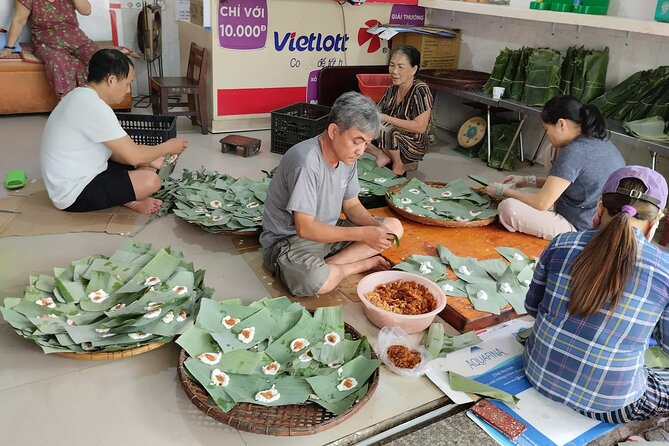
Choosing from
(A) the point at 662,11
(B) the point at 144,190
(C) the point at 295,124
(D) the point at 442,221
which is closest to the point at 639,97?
(A) the point at 662,11

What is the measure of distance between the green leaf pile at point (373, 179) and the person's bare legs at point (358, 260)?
2.76ft

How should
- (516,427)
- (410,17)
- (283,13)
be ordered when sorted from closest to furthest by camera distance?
(516,427), (283,13), (410,17)

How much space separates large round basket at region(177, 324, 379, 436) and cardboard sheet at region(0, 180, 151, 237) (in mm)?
1535

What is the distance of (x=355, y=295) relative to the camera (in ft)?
8.84

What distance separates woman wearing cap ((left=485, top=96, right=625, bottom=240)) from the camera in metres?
2.89

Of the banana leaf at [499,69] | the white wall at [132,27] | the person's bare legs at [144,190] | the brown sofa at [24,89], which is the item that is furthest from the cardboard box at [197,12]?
the banana leaf at [499,69]

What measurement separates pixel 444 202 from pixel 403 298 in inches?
49.7

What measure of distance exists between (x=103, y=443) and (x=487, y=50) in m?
5.33

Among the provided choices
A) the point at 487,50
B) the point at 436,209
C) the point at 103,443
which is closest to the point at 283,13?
the point at 487,50

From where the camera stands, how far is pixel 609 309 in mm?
1724

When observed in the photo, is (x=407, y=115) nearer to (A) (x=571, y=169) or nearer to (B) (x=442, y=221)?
(B) (x=442, y=221)

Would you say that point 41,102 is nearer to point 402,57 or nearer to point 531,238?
point 402,57

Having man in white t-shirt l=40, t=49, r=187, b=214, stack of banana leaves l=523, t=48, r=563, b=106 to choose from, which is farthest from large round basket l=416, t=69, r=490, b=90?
man in white t-shirt l=40, t=49, r=187, b=214

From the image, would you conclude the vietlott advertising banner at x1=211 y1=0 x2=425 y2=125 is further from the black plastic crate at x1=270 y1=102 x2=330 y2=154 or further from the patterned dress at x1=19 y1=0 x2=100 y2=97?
the patterned dress at x1=19 y1=0 x2=100 y2=97
